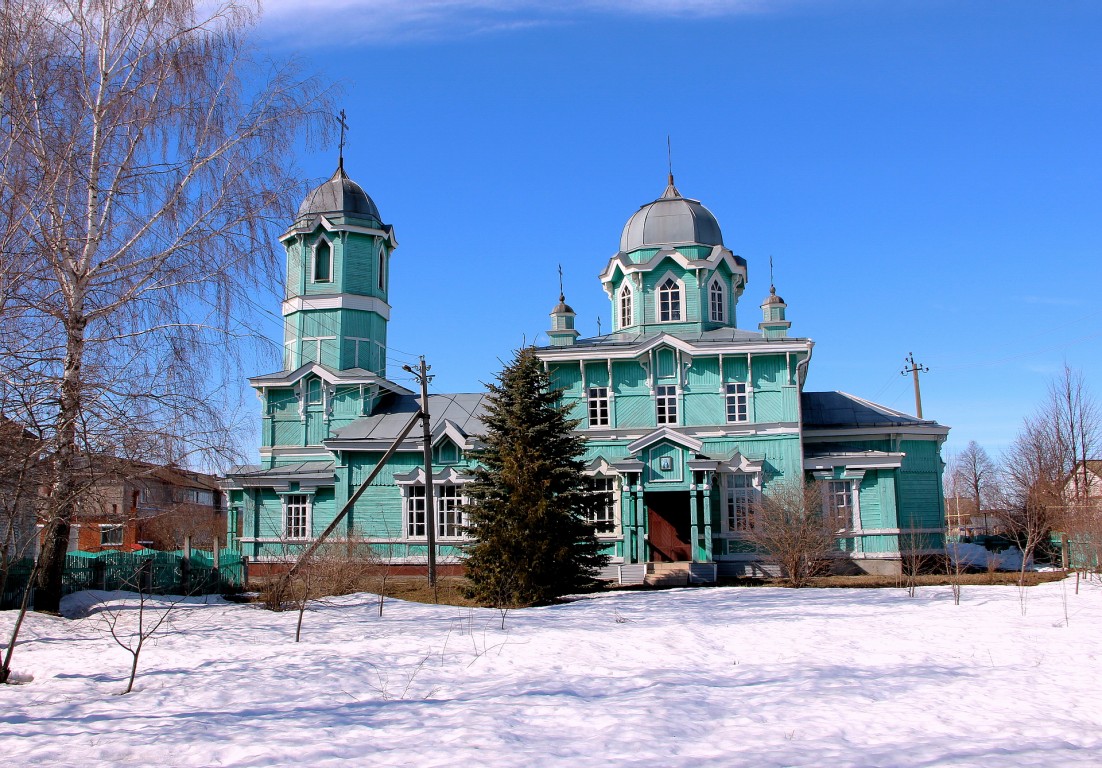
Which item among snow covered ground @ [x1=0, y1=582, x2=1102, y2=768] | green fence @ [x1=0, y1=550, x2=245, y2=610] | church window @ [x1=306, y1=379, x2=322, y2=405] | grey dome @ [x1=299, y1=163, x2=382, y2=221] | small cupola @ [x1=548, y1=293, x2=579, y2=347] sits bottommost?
snow covered ground @ [x1=0, y1=582, x2=1102, y2=768]

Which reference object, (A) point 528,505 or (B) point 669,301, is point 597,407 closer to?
(B) point 669,301

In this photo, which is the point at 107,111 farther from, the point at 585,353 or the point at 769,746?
the point at 585,353

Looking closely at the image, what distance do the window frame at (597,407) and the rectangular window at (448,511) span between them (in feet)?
15.0

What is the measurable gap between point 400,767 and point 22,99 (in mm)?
9703

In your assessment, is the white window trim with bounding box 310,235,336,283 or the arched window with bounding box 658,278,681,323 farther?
the white window trim with bounding box 310,235,336,283

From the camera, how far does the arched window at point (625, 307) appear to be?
31203 millimetres

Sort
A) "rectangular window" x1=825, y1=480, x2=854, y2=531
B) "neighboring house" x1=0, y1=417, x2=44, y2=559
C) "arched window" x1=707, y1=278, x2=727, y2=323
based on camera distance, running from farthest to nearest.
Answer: "arched window" x1=707, y1=278, x2=727, y2=323 → "rectangular window" x1=825, y1=480, x2=854, y2=531 → "neighboring house" x1=0, y1=417, x2=44, y2=559

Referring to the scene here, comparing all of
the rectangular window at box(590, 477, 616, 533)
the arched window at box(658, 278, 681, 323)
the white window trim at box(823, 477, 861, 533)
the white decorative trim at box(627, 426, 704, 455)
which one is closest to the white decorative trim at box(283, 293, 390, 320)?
the arched window at box(658, 278, 681, 323)

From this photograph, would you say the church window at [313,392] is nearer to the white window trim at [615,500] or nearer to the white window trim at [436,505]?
the white window trim at [436,505]

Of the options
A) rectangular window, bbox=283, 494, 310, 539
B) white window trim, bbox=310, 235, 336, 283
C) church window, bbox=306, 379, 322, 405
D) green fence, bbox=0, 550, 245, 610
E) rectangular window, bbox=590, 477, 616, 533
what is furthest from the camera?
white window trim, bbox=310, 235, 336, 283

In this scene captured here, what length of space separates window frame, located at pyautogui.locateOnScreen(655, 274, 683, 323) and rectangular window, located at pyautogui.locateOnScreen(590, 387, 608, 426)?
330cm

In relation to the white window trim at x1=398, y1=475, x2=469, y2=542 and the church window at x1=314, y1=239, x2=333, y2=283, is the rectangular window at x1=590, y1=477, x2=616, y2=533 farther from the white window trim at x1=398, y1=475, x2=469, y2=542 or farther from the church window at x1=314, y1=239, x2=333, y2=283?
the church window at x1=314, y1=239, x2=333, y2=283

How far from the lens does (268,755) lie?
7098 millimetres

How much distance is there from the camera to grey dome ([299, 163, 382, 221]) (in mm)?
31938
